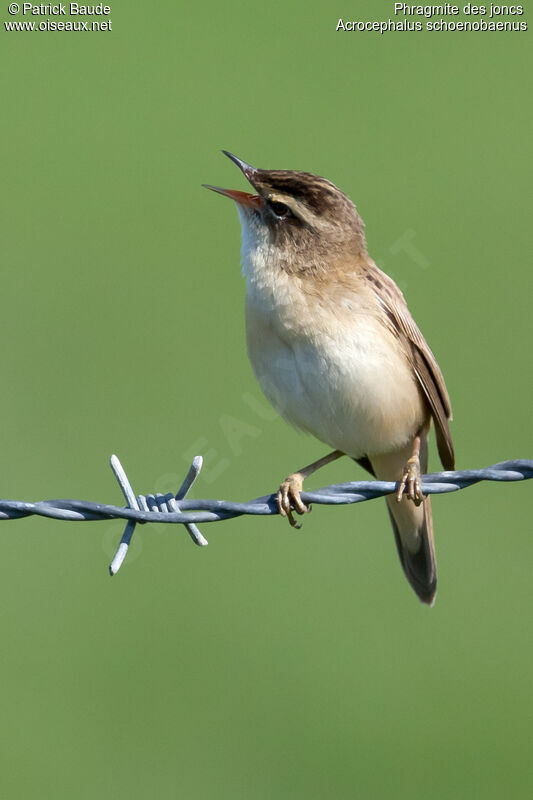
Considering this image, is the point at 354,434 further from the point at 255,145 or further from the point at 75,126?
the point at 75,126

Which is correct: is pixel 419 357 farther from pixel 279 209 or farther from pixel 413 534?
pixel 413 534

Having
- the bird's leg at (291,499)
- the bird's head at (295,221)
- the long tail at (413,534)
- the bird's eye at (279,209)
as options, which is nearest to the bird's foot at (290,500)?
the bird's leg at (291,499)

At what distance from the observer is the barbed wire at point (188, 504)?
4074 millimetres

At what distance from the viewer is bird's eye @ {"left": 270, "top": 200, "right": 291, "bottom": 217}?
5.66m

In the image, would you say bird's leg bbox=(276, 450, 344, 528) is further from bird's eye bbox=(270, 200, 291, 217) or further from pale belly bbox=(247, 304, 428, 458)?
bird's eye bbox=(270, 200, 291, 217)

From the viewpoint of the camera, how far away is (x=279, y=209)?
5.68 meters

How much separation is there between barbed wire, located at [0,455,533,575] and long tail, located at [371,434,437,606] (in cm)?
170

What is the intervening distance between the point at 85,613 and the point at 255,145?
5.39 m

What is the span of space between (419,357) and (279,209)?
100 cm

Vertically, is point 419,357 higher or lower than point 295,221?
lower

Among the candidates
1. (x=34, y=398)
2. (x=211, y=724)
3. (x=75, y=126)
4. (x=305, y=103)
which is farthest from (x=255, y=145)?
(x=211, y=724)

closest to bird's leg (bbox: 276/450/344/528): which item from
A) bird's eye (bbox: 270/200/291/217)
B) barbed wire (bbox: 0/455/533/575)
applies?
barbed wire (bbox: 0/455/533/575)

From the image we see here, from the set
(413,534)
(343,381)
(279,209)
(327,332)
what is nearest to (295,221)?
(279,209)

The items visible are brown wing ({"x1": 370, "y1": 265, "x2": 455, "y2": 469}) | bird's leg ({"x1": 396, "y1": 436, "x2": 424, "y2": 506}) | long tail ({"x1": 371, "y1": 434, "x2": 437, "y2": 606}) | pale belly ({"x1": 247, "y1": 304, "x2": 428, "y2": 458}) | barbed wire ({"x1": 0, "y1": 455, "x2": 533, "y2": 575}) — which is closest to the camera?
barbed wire ({"x1": 0, "y1": 455, "x2": 533, "y2": 575})
